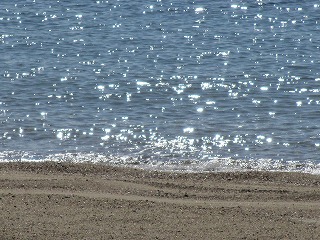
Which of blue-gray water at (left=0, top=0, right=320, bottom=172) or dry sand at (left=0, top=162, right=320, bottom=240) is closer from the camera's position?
dry sand at (left=0, top=162, right=320, bottom=240)

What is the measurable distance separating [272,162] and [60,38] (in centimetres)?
1122

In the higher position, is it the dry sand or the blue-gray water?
the dry sand

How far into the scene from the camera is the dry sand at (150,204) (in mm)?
10852

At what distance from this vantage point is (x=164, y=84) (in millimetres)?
20422

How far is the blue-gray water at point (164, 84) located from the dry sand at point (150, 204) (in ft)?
4.10

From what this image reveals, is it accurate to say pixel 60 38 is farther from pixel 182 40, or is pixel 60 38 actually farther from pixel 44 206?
pixel 44 206

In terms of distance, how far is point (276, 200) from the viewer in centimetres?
1264

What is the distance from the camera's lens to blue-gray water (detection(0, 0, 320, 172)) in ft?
Result: 53.2

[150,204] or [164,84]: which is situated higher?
[150,204]

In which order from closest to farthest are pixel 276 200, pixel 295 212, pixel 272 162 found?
pixel 295 212, pixel 276 200, pixel 272 162

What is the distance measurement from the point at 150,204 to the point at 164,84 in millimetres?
8627

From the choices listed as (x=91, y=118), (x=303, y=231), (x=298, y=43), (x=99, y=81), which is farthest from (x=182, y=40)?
(x=303, y=231)

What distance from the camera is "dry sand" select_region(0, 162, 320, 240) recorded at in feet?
35.6

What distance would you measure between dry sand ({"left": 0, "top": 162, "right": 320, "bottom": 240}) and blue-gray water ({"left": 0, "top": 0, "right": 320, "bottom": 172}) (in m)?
1.25
